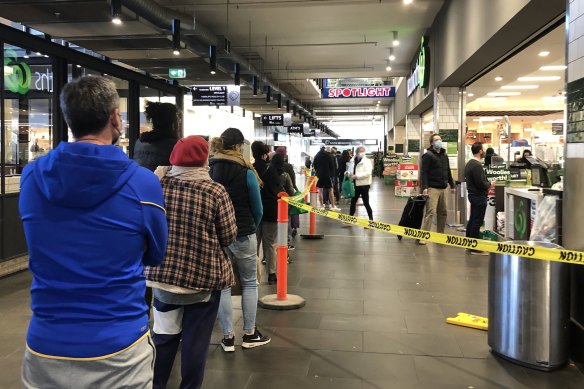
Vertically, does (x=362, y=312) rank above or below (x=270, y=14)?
below

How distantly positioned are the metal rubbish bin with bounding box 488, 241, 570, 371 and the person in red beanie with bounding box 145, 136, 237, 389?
2114mm

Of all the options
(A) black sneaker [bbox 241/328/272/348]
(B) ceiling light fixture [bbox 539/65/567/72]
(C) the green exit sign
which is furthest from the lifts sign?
(A) black sneaker [bbox 241/328/272/348]

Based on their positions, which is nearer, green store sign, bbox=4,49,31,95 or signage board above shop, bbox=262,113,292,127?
green store sign, bbox=4,49,31,95

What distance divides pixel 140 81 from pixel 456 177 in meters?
6.97

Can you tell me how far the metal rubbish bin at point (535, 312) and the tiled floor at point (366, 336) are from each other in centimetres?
12

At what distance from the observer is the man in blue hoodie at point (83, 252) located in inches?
58.2

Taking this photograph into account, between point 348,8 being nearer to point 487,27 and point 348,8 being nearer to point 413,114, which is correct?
point 487,27

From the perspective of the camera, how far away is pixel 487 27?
7.34 metres

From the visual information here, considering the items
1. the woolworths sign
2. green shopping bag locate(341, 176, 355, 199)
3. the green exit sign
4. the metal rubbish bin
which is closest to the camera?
the metal rubbish bin

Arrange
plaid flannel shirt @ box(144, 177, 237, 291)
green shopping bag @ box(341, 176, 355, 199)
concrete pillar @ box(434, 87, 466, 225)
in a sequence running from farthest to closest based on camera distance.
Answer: green shopping bag @ box(341, 176, 355, 199) < concrete pillar @ box(434, 87, 466, 225) < plaid flannel shirt @ box(144, 177, 237, 291)

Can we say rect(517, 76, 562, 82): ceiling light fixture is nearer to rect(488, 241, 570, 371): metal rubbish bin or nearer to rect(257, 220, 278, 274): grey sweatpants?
rect(257, 220, 278, 274): grey sweatpants

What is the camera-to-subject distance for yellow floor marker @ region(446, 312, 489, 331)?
455cm

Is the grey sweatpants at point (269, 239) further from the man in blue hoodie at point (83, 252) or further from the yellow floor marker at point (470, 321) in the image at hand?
the man in blue hoodie at point (83, 252)

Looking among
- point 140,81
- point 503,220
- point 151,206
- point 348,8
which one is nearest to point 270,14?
point 348,8
